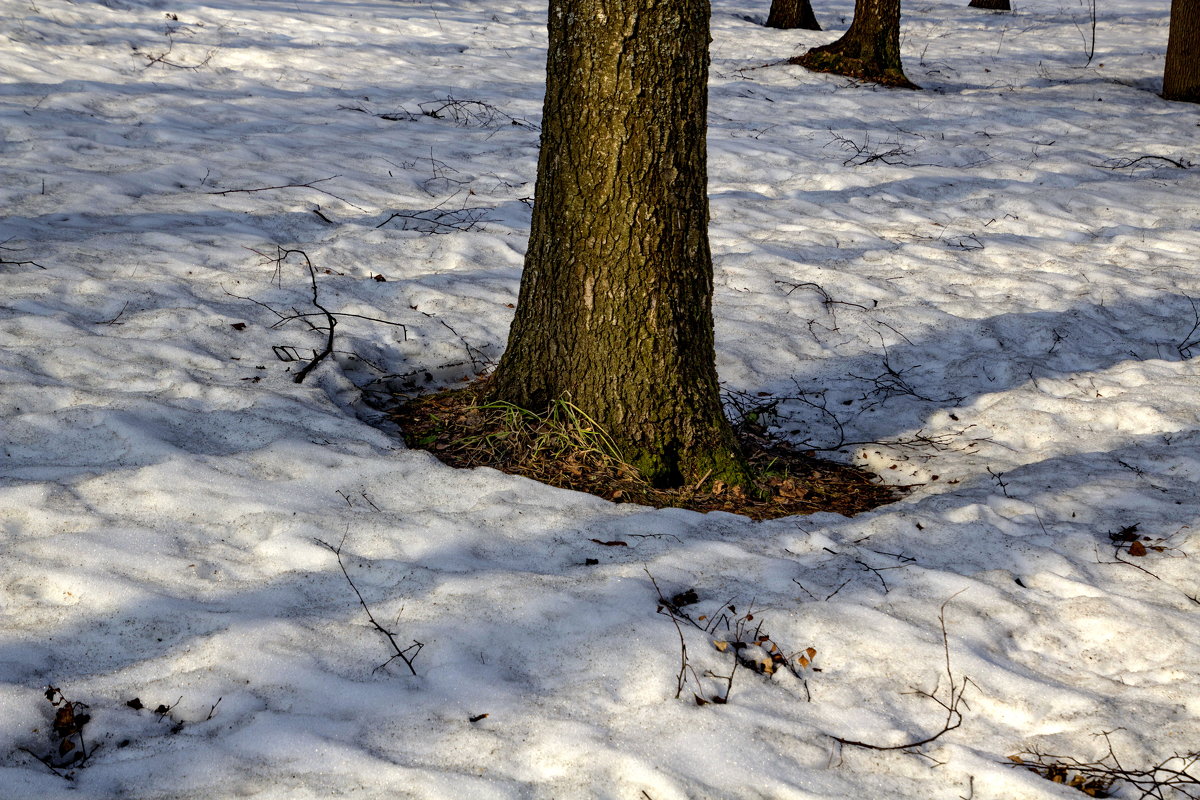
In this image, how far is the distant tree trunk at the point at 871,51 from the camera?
10430 mm

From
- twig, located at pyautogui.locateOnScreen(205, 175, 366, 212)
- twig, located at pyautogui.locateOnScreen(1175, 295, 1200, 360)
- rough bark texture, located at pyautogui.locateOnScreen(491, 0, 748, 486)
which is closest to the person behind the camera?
rough bark texture, located at pyautogui.locateOnScreen(491, 0, 748, 486)

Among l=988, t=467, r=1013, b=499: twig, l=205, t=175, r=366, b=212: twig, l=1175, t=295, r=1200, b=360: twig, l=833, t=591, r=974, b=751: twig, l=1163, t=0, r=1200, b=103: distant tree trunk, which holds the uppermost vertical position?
l=1163, t=0, r=1200, b=103: distant tree trunk

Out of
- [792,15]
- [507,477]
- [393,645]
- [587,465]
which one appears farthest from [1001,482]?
[792,15]

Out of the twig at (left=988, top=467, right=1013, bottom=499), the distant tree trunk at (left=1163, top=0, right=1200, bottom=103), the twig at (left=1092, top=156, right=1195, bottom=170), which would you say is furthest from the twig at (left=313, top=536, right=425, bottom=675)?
the distant tree trunk at (left=1163, top=0, right=1200, bottom=103)

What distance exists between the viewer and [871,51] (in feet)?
34.7

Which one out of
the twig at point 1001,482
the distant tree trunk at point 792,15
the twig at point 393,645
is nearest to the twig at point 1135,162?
the twig at point 1001,482

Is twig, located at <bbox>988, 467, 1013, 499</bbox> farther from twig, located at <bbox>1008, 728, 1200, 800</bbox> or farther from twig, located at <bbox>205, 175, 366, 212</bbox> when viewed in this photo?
twig, located at <bbox>205, 175, 366, 212</bbox>

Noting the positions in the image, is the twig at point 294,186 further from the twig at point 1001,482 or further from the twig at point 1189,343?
the twig at point 1189,343

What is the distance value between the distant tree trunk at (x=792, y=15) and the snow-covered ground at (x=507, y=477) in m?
5.62

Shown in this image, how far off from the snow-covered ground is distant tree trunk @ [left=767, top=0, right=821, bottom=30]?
5.62m

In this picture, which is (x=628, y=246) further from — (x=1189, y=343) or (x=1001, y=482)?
(x=1189, y=343)

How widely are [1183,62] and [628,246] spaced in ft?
32.0

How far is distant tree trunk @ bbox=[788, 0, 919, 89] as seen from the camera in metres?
10.4

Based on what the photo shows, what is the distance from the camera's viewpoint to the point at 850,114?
938cm
